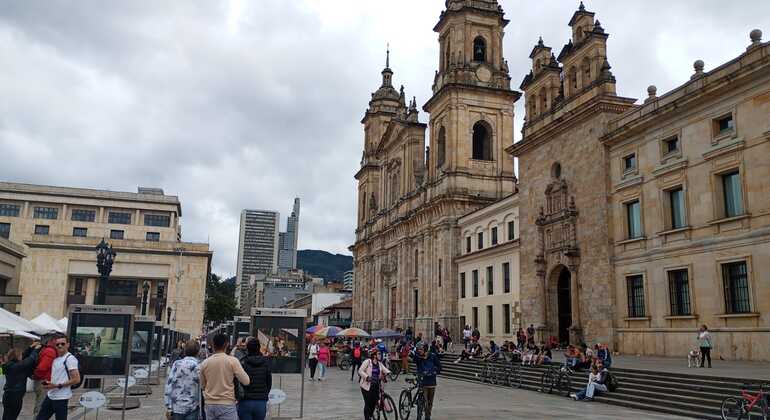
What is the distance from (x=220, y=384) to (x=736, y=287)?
19008mm

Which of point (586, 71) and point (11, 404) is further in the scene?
point (586, 71)

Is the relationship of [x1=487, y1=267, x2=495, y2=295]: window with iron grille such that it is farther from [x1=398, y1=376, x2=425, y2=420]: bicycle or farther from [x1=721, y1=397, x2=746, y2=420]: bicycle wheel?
[x1=721, y1=397, x2=746, y2=420]: bicycle wheel

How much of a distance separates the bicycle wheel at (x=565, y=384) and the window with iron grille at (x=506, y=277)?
61.3ft

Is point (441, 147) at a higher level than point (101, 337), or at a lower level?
higher

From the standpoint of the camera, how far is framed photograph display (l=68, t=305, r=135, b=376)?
1328 cm

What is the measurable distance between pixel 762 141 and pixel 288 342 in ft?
52.5

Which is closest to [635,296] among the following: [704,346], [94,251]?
[704,346]

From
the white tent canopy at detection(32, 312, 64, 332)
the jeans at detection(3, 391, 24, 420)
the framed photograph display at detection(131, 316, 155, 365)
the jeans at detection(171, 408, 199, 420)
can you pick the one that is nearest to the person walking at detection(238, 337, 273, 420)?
the jeans at detection(171, 408, 199, 420)

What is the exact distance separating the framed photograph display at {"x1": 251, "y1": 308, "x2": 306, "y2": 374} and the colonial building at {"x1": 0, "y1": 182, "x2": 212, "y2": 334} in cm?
4845

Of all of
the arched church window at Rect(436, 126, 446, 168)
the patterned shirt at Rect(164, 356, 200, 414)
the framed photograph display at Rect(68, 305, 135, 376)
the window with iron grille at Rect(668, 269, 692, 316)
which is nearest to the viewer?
the patterned shirt at Rect(164, 356, 200, 414)

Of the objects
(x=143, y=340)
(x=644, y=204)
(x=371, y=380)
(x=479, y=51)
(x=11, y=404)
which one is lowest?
(x=11, y=404)

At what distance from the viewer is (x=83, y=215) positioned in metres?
76.2

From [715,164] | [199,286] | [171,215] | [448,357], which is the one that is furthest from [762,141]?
[171,215]

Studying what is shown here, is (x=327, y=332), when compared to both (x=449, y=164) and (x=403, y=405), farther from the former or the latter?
(x=403, y=405)
